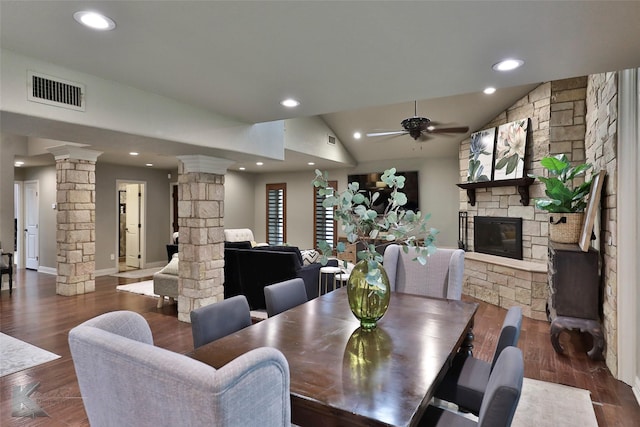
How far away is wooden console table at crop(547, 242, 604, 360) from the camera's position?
311cm

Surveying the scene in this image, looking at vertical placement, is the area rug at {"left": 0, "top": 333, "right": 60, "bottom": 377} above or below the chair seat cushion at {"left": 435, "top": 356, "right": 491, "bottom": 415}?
below

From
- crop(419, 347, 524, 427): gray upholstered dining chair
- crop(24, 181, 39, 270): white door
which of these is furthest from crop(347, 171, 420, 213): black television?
crop(24, 181, 39, 270): white door

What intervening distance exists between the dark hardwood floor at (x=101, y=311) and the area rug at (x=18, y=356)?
0.28 feet

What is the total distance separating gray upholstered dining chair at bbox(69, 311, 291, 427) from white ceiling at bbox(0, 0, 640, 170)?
→ 1.48 meters

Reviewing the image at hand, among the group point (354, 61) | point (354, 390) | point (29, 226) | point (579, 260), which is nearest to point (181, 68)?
point (354, 61)

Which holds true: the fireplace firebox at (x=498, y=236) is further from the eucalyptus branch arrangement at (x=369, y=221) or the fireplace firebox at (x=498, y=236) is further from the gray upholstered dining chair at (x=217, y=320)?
the gray upholstered dining chair at (x=217, y=320)

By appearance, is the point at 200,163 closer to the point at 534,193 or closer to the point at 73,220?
the point at 73,220

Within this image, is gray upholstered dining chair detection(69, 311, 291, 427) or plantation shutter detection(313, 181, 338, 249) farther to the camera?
plantation shutter detection(313, 181, 338, 249)

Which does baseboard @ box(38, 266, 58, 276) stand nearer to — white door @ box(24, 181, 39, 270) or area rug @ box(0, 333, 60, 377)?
white door @ box(24, 181, 39, 270)

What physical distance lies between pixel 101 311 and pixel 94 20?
4.11 metres

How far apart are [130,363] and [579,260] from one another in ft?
12.3

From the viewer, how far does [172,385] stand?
663 mm

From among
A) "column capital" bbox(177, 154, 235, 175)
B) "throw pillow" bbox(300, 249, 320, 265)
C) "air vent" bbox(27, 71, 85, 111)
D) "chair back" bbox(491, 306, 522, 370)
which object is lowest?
"throw pillow" bbox(300, 249, 320, 265)

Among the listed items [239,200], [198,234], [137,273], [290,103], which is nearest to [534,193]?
[290,103]
